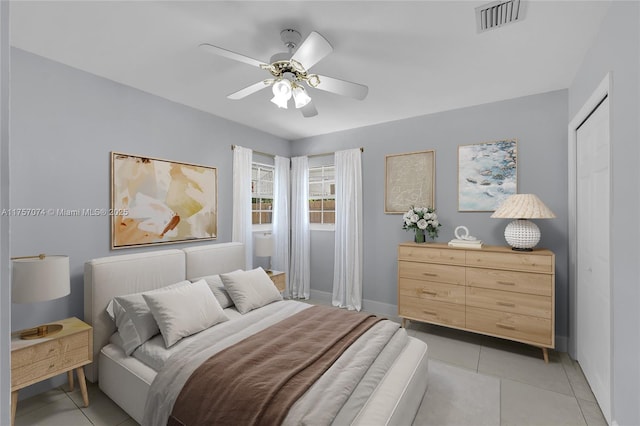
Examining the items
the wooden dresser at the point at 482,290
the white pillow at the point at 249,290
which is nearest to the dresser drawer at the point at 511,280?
the wooden dresser at the point at 482,290

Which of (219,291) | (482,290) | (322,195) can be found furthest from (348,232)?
(219,291)

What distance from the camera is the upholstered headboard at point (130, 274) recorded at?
8.10ft

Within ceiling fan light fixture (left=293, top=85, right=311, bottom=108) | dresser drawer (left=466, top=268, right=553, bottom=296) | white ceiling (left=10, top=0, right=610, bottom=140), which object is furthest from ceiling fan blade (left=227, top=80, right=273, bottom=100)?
dresser drawer (left=466, top=268, right=553, bottom=296)

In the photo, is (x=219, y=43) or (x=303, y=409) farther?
(x=219, y=43)

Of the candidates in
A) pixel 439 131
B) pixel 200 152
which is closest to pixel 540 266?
pixel 439 131

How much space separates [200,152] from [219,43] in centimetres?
160

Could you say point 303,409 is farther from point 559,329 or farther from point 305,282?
point 305,282

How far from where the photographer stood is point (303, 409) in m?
1.53

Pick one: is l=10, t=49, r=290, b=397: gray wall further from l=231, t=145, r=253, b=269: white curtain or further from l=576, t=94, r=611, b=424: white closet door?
l=576, t=94, r=611, b=424: white closet door

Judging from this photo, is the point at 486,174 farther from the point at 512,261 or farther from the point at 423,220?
the point at 512,261

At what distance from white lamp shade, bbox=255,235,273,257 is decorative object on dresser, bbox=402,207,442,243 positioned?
5.81ft

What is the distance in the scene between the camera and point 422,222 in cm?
367

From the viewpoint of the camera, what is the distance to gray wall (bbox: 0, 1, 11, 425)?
386 millimetres

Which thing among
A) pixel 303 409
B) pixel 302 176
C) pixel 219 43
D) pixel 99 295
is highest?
pixel 219 43
